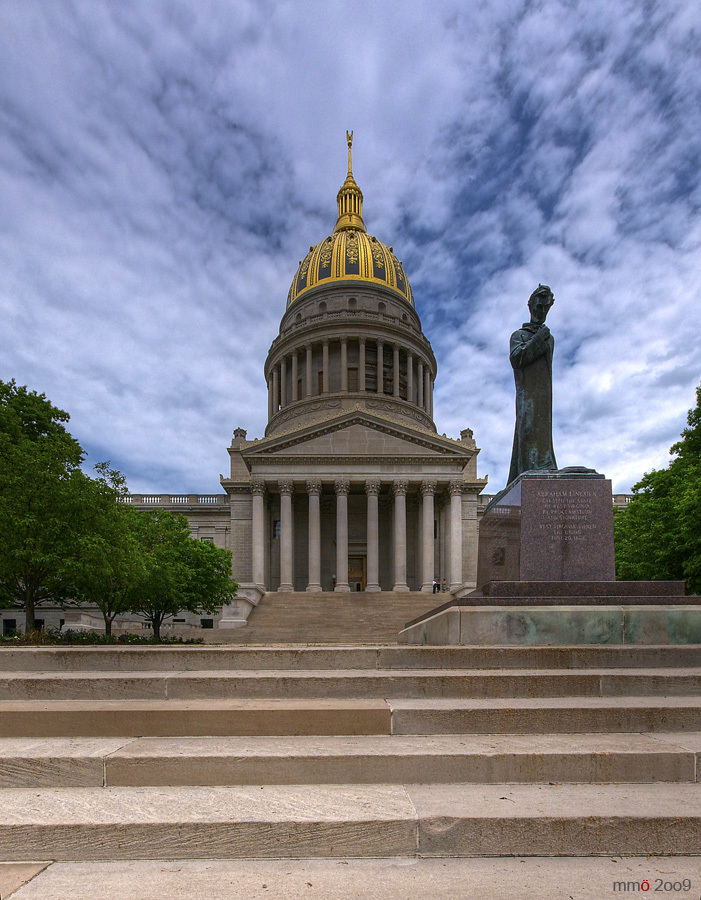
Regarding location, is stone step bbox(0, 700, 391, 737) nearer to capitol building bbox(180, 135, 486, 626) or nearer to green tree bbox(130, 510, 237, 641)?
green tree bbox(130, 510, 237, 641)

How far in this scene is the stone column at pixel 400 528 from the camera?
151ft

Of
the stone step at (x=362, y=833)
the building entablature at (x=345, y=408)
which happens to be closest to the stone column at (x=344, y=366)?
the building entablature at (x=345, y=408)

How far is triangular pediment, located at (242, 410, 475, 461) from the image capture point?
47.2 m

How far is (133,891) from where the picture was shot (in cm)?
382

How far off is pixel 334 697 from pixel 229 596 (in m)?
32.3

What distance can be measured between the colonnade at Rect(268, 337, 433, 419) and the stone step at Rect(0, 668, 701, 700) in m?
58.2

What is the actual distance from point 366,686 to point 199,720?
192 centimetres

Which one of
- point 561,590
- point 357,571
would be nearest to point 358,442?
point 357,571

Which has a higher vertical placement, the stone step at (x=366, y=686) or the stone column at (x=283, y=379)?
the stone column at (x=283, y=379)

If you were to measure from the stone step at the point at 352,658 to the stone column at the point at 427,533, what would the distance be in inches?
1500

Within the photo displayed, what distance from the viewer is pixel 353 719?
6.06 metres

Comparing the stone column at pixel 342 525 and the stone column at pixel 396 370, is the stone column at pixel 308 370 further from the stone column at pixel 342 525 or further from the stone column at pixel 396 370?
the stone column at pixel 342 525

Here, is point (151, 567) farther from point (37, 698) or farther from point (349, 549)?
point (349, 549)

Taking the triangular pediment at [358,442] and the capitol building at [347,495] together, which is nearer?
the capitol building at [347,495]
